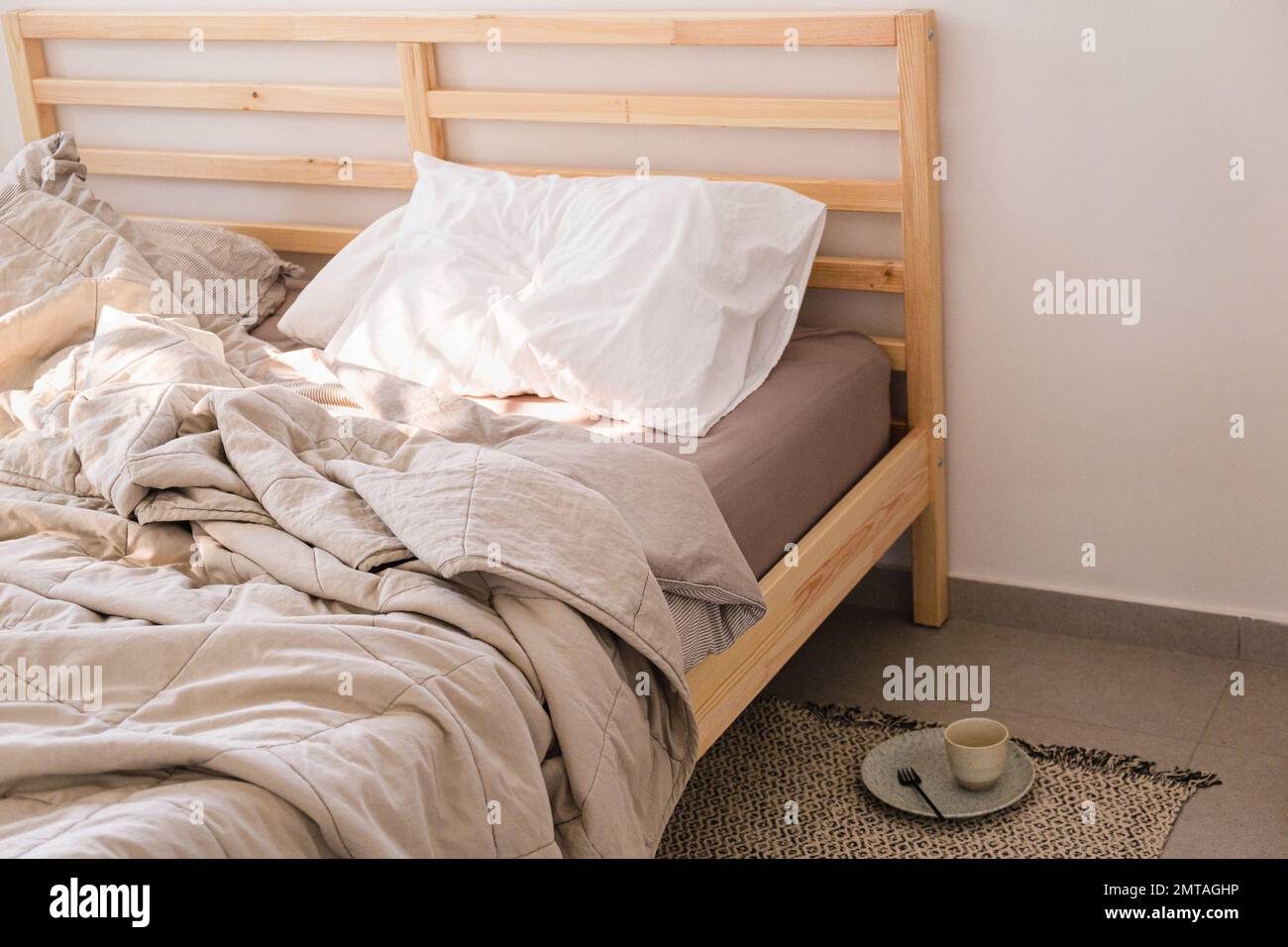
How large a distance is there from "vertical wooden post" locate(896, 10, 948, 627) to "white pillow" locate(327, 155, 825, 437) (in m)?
0.16

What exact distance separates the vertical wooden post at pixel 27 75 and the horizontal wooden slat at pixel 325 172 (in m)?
0.14

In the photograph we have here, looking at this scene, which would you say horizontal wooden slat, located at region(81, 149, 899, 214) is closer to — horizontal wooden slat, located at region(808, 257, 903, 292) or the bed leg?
horizontal wooden slat, located at region(808, 257, 903, 292)

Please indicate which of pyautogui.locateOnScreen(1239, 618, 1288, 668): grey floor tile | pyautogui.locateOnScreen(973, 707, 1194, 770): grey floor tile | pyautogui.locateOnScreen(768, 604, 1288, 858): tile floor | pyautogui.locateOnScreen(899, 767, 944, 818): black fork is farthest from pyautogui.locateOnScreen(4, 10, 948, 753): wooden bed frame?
pyautogui.locateOnScreen(1239, 618, 1288, 668): grey floor tile

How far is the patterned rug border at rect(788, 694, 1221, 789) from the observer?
1938 millimetres

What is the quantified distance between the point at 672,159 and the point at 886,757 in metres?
1.13

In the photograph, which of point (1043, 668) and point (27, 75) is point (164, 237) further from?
point (1043, 668)

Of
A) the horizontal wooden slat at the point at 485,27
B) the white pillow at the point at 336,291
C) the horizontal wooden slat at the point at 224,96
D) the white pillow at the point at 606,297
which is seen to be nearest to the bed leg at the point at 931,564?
the white pillow at the point at 606,297

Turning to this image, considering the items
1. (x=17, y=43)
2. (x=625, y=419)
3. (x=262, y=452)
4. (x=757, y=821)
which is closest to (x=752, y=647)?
(x=757, y=821)

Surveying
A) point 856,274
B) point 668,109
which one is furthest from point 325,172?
point 856,274

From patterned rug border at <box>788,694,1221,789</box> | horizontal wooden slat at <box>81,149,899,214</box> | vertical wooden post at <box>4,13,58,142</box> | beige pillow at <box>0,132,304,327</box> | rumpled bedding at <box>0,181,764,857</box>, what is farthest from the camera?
vertical wooden post at <box>4,13,58,142</box>

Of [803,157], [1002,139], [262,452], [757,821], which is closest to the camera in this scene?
[262,452]

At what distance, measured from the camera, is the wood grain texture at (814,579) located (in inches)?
67.1
